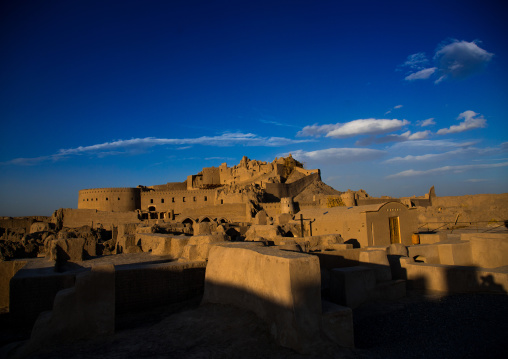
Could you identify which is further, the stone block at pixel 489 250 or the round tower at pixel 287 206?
the round tower at pixel 287 206

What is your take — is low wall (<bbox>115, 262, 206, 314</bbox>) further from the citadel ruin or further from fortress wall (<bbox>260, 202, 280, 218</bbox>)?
fortress wall (<bbox>260, 202, 280, 218</bbox>)

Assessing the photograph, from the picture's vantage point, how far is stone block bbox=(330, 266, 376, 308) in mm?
6723

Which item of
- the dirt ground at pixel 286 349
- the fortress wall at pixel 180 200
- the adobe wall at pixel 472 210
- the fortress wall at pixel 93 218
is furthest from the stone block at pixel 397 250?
the fortress wall at pixel 180 200

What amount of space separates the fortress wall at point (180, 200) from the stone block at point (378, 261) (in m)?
31.7

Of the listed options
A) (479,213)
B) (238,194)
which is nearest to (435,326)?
(479,213)

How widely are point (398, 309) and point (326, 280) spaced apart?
82.0 inches

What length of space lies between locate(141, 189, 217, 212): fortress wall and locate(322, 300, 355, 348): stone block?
115ft

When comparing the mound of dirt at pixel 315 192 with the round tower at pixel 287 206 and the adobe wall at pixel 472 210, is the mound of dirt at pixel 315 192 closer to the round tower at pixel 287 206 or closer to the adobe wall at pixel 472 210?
the round tower at pixel 287 206

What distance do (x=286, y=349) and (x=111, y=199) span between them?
40.3 meters

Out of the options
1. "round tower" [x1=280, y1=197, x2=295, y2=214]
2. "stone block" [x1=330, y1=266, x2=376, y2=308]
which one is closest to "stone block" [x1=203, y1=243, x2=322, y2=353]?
"stone block" [x1=330, y1=266, x2=376, y2=308]

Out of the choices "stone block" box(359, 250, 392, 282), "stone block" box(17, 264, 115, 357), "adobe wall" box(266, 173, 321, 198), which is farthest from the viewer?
"adobe wall" box(266, 173, 321, 198)

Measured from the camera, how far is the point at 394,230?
47.7 feet

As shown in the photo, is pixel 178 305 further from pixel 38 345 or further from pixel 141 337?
pixel 38 345

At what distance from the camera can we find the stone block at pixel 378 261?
308 inches
